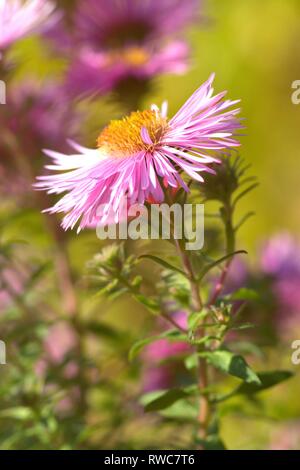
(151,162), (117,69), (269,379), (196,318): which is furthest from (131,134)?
(117,69)

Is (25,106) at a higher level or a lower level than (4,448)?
higher

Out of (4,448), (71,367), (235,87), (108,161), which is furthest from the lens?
(235,87)

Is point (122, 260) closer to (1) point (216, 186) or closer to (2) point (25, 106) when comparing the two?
(1) point (216, 186)

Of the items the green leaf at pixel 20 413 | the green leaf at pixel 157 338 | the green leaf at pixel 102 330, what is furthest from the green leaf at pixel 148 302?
the green leaf at pixel 102 330

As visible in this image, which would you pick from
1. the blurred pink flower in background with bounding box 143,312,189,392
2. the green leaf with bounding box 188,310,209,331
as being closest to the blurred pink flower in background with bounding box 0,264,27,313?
the blurred pink flower in background with bounding box 143,312,189,392

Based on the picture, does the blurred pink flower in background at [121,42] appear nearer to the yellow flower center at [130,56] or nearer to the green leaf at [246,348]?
the yellow flower center at [130,56]

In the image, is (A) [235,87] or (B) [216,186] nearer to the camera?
(B) [216,186]

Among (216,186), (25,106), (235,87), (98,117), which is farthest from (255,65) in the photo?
(216,186)
